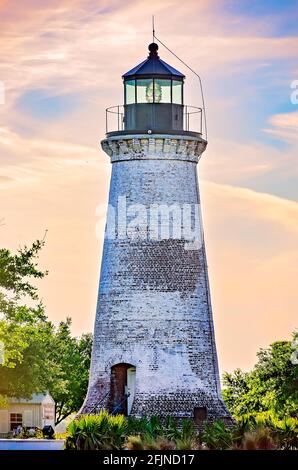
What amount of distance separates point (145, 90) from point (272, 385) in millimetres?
17973

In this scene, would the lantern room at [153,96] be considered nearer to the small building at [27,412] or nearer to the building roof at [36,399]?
the small building at [27,412]

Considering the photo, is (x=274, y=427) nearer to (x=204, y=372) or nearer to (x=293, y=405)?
(x=204, y=372)

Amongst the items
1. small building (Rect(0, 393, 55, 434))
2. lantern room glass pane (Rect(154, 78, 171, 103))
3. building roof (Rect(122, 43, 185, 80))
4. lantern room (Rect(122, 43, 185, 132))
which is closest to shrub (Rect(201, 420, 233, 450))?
lantern room (Rect(122, 43, 185, 132))

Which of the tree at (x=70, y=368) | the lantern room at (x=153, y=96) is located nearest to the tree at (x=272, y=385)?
the tree at (x=70, y=368)

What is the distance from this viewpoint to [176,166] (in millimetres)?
61594

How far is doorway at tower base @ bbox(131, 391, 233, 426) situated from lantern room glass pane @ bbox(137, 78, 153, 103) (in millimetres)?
9690

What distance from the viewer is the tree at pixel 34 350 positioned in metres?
62.8

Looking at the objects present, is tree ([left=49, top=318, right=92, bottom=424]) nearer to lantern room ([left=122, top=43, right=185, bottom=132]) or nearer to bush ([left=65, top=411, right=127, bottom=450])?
lantern room ([left=122, top=43, right=185, bottom=132])

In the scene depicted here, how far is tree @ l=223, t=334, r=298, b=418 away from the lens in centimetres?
7431

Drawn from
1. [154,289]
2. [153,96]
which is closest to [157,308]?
[154,289]

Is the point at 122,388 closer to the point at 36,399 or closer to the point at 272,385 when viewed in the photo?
the point at 272,385

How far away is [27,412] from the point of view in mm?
79438

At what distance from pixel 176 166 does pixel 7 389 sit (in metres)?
18.2

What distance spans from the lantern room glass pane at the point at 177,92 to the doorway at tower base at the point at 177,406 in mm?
9691
